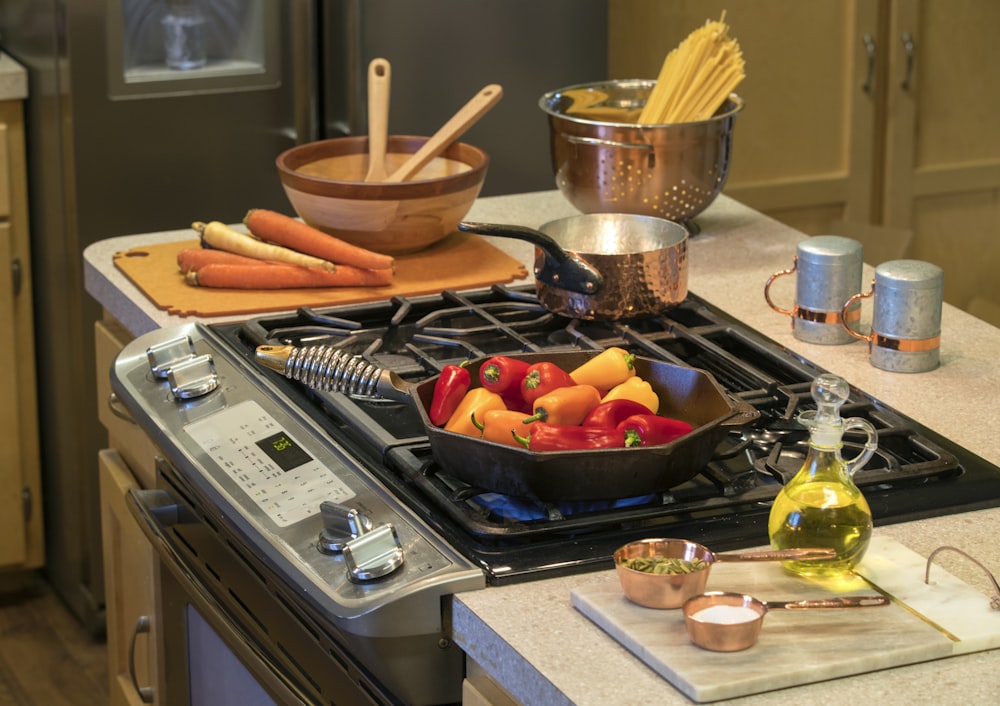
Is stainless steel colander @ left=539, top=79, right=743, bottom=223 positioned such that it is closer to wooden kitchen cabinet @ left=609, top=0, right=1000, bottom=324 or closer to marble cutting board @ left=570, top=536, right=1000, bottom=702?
marble cutting board @ left=570, top=536, right=1000, bottom=702

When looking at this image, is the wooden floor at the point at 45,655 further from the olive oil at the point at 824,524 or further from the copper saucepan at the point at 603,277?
the olive oil at the point at 824,524

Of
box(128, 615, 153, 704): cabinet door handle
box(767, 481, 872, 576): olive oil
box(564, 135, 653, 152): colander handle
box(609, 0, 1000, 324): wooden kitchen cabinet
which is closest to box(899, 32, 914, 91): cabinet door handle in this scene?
box(609, 0, 1000, 324): wooden kitchen cabinet

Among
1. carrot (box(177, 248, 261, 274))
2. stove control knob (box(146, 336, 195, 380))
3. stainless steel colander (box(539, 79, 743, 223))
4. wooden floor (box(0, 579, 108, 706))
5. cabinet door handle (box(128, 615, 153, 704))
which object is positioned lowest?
wooden floor (box(0, 579, 108, 706))

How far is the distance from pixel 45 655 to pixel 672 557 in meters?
2.06

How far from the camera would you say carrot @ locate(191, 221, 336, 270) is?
1.81 meters

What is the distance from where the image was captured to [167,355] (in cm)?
153

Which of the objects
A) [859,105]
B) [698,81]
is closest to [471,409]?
[698,81]

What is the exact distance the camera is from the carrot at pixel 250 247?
1808 mm

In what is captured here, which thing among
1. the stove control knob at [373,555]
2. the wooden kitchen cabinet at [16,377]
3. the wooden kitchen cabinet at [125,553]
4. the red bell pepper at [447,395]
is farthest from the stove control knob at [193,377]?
the wooden kitchen cabinet at [16,377]

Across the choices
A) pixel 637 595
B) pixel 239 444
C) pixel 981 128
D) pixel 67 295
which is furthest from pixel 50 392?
pixel 981 128

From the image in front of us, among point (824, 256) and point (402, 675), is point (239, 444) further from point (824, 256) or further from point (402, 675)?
point (824, 256)

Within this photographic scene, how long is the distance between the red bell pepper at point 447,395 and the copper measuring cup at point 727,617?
0.33 meters

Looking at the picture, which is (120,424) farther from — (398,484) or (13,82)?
(13,82)

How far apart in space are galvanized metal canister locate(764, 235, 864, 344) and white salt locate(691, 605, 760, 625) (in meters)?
0.69
